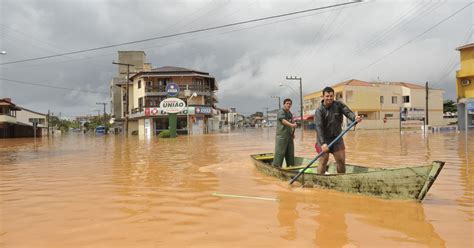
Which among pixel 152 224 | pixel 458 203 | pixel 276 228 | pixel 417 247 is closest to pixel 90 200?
pixel 152 224

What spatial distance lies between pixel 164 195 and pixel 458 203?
5.12 meters

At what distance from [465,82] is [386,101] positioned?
17.6 metres

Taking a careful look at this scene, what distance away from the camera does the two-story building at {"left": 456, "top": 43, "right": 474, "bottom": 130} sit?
4322cm

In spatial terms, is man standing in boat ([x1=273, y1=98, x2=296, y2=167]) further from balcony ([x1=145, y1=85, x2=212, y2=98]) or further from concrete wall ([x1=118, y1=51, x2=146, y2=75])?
concrete wall ([x1=118, y1=51, x2=146, y2=75])

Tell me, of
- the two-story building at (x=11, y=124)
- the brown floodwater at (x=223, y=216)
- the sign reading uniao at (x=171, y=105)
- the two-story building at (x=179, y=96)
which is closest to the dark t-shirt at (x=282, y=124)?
the brown floodwater at (x=223, y=216)

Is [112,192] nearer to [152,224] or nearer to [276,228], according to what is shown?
[152,224]

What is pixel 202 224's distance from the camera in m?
5.23

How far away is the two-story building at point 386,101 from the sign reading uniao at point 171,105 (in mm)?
25940

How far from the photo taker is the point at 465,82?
44562mm

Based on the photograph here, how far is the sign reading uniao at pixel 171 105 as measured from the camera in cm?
4526

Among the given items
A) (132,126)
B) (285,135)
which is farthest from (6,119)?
(285,135)

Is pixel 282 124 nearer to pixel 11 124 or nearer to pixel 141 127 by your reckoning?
pixel 141 127

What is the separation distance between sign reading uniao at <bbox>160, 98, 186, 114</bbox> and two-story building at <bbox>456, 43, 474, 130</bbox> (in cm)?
3168

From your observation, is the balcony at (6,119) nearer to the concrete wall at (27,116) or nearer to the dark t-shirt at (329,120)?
the concrete wall at (27,116)
